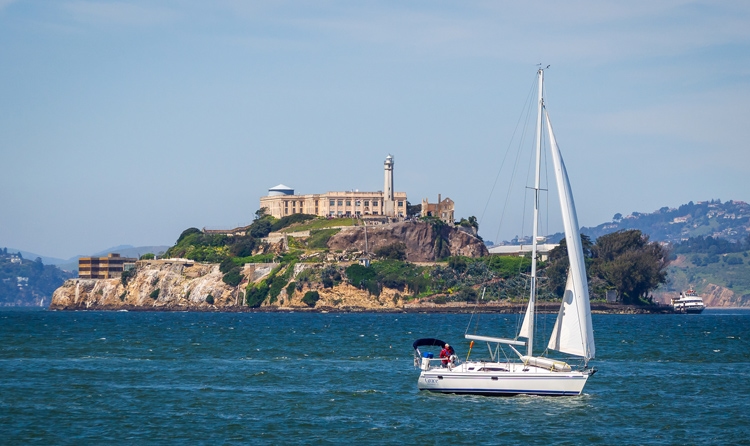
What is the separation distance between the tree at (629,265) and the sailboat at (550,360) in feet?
389

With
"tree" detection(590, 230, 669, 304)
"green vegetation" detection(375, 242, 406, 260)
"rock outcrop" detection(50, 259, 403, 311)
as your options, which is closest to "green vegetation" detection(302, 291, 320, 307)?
"rock outcrop" detection(50, 259, 403, 311)

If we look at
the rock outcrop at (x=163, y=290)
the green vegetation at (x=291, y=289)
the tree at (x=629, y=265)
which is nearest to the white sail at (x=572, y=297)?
the tree at (x=629, y=265)

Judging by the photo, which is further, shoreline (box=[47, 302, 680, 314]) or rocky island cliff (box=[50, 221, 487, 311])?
rocky island cliff (box=[50, 221, 487, 311])

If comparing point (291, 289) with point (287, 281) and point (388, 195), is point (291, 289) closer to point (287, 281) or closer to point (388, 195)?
point (287, 281)

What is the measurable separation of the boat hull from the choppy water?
1.27 feet

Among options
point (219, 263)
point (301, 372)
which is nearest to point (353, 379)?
point (301, 372)

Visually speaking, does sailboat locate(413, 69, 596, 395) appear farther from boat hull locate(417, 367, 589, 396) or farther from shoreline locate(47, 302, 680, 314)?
shoreline locate(47, 302, 680, 314)

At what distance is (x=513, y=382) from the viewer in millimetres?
39469

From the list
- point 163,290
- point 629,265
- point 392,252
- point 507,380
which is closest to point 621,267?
point 629,265

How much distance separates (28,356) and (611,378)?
111 ft

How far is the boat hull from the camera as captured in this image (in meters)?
39.1

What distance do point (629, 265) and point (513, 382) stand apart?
396ft

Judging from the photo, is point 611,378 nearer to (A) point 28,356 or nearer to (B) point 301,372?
(B) point 301,372

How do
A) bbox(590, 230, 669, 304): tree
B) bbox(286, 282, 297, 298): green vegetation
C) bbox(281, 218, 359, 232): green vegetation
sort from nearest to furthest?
bbox(590, 230, 669, 304): tree
bbox(286, 282, 297, 298): green vegetation
bbox(281, 218, 359, 232): green vegetation
